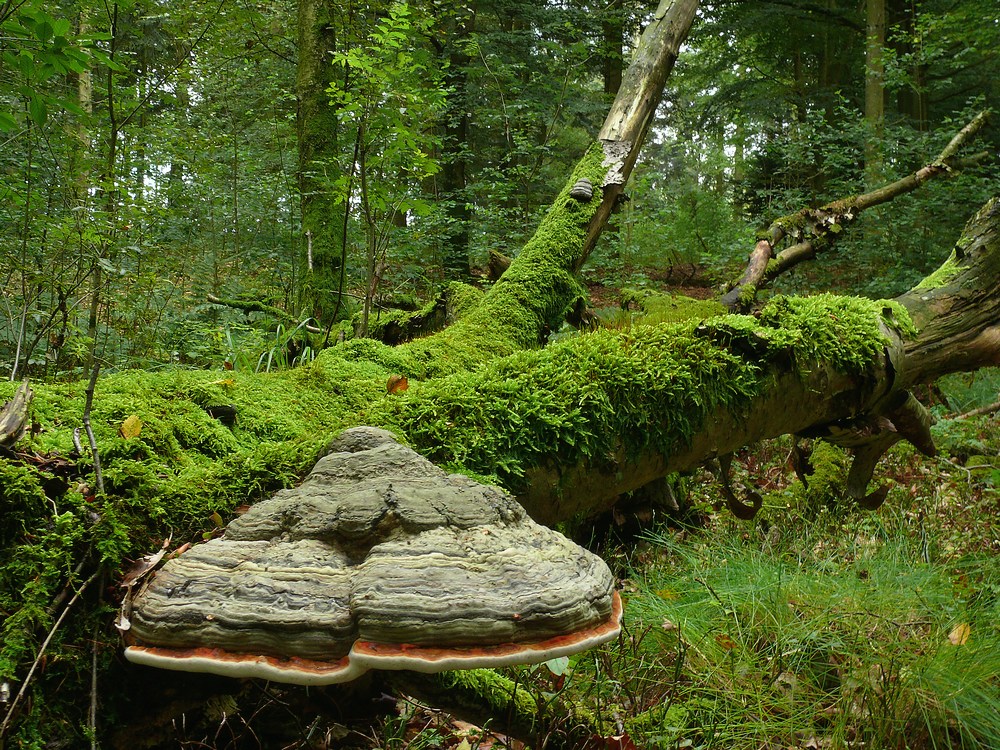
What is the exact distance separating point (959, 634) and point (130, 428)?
11.0 ft

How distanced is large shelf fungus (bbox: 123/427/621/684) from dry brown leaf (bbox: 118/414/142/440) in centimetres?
74

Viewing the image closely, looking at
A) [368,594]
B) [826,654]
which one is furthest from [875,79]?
[368,594]

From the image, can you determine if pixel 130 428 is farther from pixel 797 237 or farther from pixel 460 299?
pixel 797 237

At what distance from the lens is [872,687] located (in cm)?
231

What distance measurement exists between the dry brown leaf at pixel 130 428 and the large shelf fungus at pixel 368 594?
2.41 feet

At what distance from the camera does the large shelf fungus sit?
132 centimetres

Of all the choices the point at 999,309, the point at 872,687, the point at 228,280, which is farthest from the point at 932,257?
the point at 228,280

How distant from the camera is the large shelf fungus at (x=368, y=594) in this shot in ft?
4.34

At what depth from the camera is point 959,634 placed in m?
2.56

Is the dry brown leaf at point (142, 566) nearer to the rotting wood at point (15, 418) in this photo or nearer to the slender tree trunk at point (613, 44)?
the rotting wood at point (15, 418)

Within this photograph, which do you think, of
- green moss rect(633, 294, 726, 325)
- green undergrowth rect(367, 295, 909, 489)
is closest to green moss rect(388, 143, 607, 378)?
green moss rect(633, 294, 726, 325)

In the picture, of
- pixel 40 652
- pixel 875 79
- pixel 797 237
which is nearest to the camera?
pixel 40 652

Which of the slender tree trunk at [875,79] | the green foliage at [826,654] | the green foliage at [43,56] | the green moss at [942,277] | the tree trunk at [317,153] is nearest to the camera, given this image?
the green foliage at [826,654]

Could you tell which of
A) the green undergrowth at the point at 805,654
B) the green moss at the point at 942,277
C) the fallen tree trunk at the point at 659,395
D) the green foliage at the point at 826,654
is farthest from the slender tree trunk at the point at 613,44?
the green foliage at the point at 826,654
